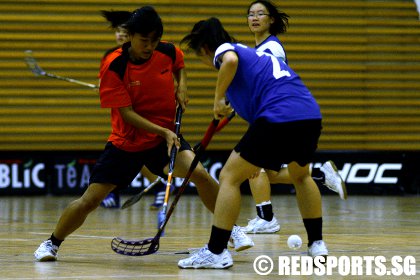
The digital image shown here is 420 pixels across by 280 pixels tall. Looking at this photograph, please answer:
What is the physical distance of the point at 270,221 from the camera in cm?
731

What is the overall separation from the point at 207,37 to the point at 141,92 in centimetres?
66

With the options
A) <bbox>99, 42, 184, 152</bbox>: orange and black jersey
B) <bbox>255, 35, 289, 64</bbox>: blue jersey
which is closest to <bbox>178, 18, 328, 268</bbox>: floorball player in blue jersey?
<bbox>99, 42, 184, 152</bbox>: orange and black jersey

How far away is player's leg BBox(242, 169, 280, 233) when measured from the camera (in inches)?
286

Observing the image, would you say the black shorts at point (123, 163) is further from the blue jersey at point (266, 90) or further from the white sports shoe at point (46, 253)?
the blue jersey at point (266, 90)

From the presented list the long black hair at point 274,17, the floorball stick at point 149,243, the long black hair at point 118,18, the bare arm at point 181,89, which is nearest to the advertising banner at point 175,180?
the long black hair at point 274,17

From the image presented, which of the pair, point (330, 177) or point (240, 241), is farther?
point (330, 177)

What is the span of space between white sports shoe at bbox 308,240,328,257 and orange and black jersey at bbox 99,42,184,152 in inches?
43.7

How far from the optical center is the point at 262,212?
24.3 ft

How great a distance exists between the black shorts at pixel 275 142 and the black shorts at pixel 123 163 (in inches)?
30.5

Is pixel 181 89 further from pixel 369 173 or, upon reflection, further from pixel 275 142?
pixel 369 173

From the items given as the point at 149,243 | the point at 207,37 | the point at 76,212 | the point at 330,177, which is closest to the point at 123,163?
the point at 76,212

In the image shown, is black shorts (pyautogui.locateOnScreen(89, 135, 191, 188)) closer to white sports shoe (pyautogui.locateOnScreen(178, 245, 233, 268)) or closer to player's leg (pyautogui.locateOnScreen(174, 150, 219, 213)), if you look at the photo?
player's leg (pyautogui.locateOnScreen(174, 150, 219, 213))

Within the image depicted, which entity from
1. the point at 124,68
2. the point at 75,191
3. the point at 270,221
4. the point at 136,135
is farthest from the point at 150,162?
the point at 75,191

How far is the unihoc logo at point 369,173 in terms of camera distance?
12.4 meters
